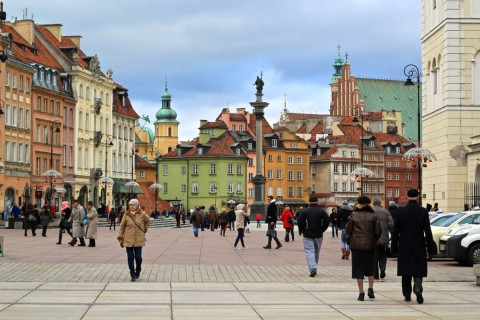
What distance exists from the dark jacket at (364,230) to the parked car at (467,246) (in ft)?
30.8

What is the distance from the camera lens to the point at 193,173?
134250mm

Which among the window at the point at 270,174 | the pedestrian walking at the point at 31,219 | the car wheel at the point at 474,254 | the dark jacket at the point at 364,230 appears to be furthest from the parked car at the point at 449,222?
the window at the point at 270,174

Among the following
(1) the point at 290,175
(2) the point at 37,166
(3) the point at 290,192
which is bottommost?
(3) the point at 290,192

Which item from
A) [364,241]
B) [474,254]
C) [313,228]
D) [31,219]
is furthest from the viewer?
[31,219]

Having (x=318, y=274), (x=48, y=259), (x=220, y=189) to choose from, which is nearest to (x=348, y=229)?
(x=318, y=274)

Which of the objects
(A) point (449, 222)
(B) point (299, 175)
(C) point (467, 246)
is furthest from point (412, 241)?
(B) point (299, 175)

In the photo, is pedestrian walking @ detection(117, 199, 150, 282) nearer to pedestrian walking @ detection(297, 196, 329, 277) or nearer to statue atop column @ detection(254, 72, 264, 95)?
pedestrian walking @ detection(297, 196, 329, 277)

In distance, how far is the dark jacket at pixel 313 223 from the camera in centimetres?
2286

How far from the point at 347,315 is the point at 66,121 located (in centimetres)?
8113

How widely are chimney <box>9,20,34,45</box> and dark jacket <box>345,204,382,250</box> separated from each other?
75269 millimetres

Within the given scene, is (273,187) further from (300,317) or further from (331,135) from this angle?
(300,317)

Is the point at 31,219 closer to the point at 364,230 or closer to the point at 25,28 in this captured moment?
the point at 364,230

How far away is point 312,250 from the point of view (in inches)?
889

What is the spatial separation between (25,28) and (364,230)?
75.7m
